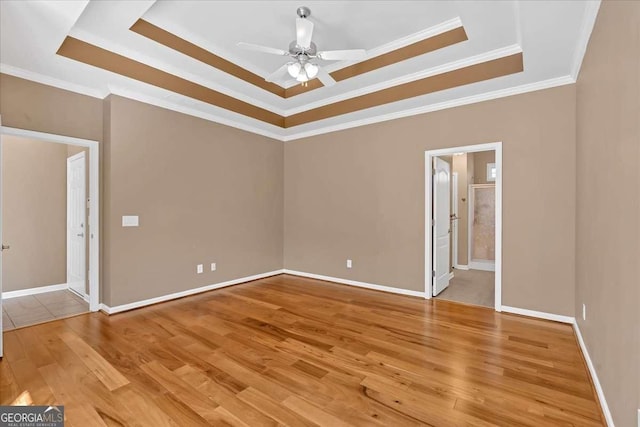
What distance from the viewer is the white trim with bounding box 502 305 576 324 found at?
3357 mm

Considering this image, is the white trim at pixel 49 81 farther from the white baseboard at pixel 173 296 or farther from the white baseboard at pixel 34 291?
the white baseboard at pixel 34 291

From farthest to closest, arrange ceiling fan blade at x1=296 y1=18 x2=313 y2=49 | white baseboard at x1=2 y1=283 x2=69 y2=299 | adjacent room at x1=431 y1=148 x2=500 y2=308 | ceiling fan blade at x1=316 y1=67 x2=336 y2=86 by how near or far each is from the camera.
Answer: adjacent room at x1=431 y1=148 x2=500 y2=308, white baseboard at x1=2 y1=283 x2=69 y2=299, ceiling fan blade at x1=316 y1=67 x2=336 y2=86, ceiling fan blade at x1=296 y1=18 x2=313 y2=49

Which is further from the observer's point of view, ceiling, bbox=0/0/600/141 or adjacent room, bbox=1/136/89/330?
adjacent room, bbox=1/136/89/330

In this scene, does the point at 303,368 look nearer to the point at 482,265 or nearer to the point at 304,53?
the point at 304,53

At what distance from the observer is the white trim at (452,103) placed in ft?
11.2

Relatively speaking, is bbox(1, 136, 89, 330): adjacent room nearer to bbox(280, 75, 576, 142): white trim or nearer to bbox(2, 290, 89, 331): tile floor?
bbox(2, 290, 89, 331): tile floor

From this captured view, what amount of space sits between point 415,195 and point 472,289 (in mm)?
1963

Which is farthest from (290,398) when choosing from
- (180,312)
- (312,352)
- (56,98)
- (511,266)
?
(56,98)

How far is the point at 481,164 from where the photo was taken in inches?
278

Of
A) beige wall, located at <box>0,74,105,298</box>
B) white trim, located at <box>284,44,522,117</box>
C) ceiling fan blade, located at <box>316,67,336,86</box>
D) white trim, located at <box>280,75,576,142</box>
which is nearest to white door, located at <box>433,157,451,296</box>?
white trim, located at <box>280,75,576,142</box>

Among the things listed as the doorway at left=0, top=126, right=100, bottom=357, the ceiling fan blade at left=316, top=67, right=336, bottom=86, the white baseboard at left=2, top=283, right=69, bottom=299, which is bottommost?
the white baseboard at left=2, top=283, right=69, bottom=299

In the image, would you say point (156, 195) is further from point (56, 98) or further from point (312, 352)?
point (312, 352)

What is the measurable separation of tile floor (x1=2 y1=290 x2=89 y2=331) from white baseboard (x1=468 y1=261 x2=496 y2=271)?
719cm

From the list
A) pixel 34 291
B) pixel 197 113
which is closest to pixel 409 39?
pixel 197 113
